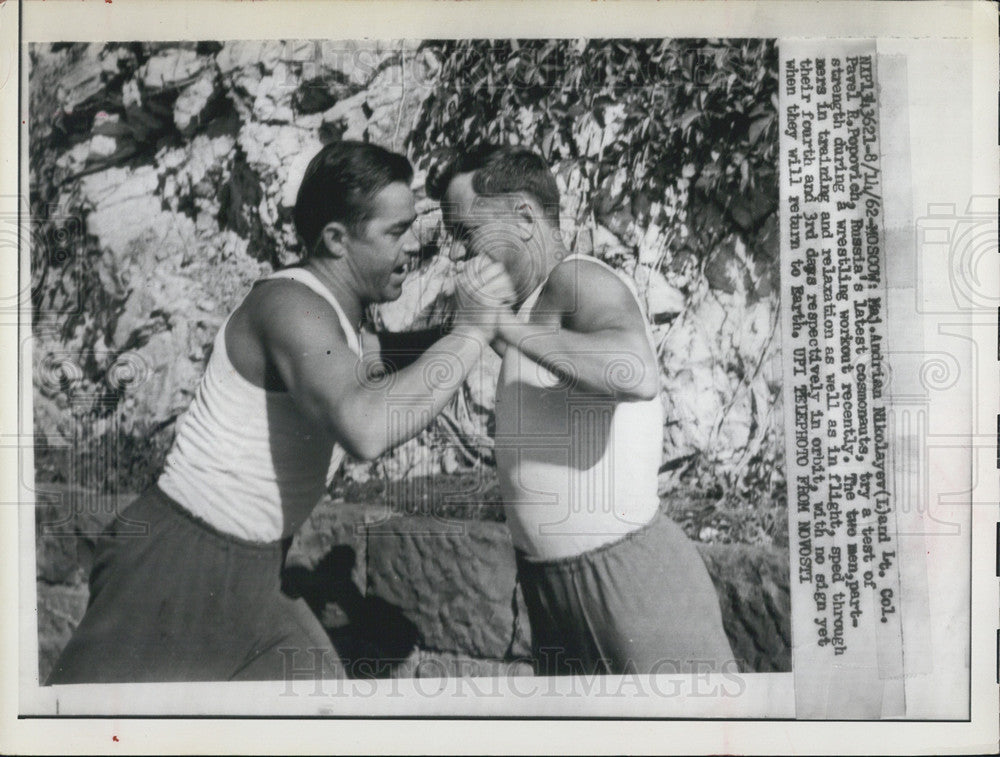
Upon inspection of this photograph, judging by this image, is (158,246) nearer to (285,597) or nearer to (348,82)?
(348,82)

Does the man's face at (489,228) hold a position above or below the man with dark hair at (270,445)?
above

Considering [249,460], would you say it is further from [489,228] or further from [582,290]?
[582,290]

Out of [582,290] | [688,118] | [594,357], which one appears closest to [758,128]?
[688,118]

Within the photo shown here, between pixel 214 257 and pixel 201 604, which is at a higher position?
pixel 214 257

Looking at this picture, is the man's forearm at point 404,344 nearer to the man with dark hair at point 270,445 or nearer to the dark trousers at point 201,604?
the man with dark hair at point 270,445

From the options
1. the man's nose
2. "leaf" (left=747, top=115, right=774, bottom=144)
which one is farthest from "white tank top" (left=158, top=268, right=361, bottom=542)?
"leaf" (left=747, top=115, right=774, bottom=144)

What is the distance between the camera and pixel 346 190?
2.22 meters

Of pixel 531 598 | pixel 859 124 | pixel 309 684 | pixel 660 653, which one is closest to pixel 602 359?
pixel 531 598

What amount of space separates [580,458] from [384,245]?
83cm

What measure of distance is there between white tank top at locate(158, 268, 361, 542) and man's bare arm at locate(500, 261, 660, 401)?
53 centimetres

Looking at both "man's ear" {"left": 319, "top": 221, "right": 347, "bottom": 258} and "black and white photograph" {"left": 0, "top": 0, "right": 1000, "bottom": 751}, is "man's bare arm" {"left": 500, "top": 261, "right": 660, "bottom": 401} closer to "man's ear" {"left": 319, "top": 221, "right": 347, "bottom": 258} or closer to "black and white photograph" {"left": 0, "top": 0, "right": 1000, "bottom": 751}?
"black and white photograph" {"left": 0, "top": 0, "right": 1000, "bottom": 751}

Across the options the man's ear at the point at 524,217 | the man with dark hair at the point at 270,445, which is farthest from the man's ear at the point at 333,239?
the man's ear at the point at 524,217

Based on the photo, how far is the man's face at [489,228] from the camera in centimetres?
221

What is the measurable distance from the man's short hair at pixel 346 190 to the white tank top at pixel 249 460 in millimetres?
154
